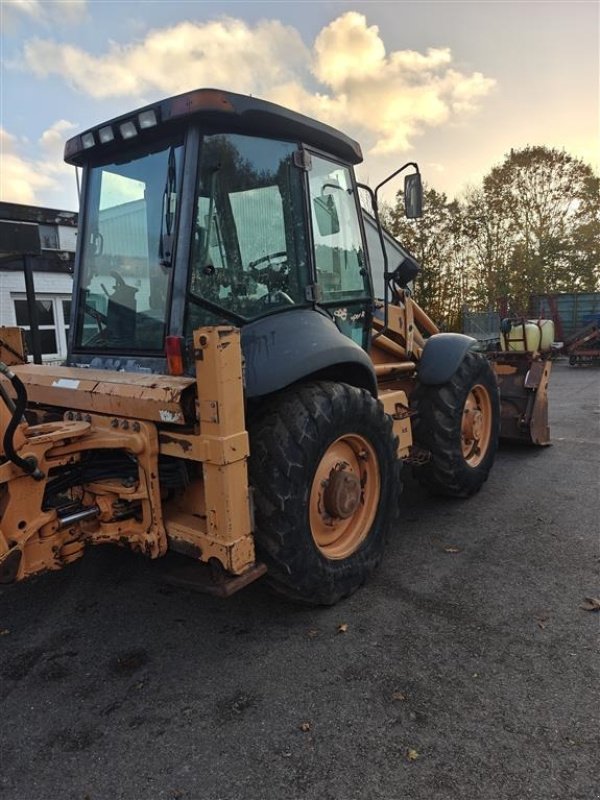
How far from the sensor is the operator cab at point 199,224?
280 centimetres

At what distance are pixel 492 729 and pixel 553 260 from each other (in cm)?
2398

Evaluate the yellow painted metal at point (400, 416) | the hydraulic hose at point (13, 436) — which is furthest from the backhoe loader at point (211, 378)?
the yellow painted metal at point (400, 416)

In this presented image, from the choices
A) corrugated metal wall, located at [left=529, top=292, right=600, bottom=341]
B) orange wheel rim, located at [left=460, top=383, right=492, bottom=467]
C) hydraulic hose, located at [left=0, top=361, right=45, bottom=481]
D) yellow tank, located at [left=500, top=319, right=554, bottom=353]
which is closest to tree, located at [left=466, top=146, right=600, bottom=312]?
corrugated metal wall, located at [left=529, top=292, right=600, bottom=341]

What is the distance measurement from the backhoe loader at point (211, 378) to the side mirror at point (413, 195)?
0.51 feet

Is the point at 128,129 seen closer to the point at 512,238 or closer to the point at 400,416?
the point at 400,416

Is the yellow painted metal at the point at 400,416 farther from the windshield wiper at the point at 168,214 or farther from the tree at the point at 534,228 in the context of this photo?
the tree at the point at 534,228

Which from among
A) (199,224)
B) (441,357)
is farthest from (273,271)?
(441,357)

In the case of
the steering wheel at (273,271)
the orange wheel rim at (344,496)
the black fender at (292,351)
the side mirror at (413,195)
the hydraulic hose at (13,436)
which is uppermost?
the side mirror at (413,195)

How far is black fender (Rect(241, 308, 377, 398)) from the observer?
2.76m

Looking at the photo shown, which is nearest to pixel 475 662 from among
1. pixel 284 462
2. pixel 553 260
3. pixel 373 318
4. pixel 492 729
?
pixel 492 729

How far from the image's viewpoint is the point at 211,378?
2.44 m

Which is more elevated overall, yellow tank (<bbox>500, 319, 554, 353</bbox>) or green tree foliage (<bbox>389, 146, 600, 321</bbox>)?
green tree foliage (<bbox>389, 146, 600, 321</bbox>)

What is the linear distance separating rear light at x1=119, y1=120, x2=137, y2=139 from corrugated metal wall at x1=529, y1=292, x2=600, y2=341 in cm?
1726

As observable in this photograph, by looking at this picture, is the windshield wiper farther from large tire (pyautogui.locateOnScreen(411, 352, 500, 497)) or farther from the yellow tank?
the yellow tank
